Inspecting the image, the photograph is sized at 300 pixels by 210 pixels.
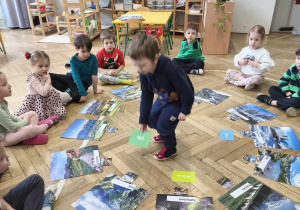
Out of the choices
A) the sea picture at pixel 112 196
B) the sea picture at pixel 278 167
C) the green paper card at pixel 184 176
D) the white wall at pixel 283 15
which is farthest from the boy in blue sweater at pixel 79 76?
the white wall at pixel 283 15

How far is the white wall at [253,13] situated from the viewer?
193 inches

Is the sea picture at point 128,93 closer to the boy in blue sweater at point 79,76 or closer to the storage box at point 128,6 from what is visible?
the boy in blue sweater at point 79,76

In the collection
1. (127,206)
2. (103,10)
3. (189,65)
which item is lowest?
(127,206)

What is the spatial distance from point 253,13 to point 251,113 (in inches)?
141

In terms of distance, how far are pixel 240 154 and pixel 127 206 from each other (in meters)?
0.86

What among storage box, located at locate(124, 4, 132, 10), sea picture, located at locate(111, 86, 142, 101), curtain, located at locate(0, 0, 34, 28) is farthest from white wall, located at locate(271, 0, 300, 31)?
curtain, located at locate(0, 0, 34, 28)

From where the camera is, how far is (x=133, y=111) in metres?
2.30

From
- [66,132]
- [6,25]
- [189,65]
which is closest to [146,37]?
[66,132]

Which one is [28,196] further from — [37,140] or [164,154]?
[164,154]

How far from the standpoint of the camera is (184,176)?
1535 mm

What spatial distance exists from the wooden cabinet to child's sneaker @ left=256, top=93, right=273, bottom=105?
156 centimetres

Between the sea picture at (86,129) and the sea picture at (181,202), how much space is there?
0.74m

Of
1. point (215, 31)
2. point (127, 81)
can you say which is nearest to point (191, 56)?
point (215, 31)

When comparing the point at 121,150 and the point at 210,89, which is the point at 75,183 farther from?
the point at 210,89
